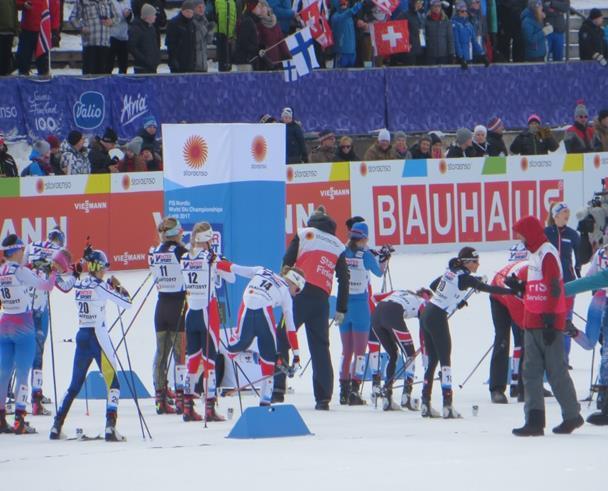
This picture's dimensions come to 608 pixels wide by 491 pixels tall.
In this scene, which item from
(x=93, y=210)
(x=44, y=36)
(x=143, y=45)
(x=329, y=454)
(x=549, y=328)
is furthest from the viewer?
(x=143, y=45)

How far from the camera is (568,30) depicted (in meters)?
33.0

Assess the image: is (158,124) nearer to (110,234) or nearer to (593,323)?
(110,234)

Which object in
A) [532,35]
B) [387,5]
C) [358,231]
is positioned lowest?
[358,231]

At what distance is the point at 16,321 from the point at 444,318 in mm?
3867

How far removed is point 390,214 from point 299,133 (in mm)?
1975

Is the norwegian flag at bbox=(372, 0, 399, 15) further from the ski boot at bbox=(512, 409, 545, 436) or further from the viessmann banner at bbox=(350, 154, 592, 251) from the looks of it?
the ski boot at bbox=(512, 409, 545, 436)

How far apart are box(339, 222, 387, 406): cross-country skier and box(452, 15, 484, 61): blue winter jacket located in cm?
1428

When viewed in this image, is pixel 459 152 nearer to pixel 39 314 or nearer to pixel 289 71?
pixel 289 71

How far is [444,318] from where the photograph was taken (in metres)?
15.2

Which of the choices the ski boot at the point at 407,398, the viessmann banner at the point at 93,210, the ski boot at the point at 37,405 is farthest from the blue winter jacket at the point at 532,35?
the ski boot at the point at 37,405

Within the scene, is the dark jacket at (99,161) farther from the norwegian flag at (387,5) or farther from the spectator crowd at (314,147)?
the norwegian flag at (387,5)

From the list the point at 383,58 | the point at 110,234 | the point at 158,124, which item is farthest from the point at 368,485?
the point at 383,58

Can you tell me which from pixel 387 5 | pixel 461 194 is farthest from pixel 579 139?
pixel 387 5

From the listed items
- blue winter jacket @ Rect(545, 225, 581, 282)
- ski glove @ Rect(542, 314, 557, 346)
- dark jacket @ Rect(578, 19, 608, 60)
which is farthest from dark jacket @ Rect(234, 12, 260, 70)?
ski glove @ Rect(542, 314, 557, 346)
